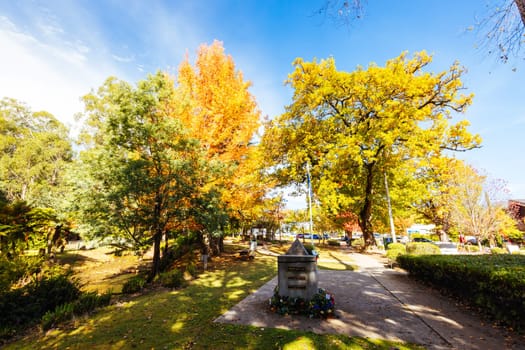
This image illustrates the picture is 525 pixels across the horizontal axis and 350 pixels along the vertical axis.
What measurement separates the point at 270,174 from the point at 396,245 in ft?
33.6

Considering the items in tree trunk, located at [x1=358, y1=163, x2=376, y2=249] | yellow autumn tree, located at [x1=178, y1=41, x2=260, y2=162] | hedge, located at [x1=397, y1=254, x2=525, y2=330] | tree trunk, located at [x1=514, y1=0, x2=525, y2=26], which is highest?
yellow autumn tree, located at [x1=178, y1=41, x2=260, y2=162]

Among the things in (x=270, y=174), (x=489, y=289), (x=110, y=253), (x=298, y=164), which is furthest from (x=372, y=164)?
(x=110, y=253)

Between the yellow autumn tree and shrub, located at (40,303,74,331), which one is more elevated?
the yellow autumn tree

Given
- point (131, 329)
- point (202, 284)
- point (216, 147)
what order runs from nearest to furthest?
point (131, 329) → point (202, 284) → point (216, 147)

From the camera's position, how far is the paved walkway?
4445 mm

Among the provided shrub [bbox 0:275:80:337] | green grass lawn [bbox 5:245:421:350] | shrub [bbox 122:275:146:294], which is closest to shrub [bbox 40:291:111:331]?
green grass lawn [bbox 5:245:421:350]

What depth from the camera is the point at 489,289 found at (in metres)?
5.43

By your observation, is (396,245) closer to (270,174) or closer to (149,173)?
(270,174)

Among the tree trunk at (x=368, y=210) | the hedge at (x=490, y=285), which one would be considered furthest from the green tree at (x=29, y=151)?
the hedge at (x=490, y=285)

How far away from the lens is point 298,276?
6555mm

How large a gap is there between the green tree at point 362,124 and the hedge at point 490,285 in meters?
7.95

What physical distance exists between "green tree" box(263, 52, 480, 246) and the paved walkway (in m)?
8.29

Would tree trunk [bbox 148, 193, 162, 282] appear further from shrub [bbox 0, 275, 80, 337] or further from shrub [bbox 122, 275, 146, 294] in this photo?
shrub [bbox 0, 275, 80, 337]

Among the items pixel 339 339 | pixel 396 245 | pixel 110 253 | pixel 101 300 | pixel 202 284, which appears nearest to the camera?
pixel 339 339
